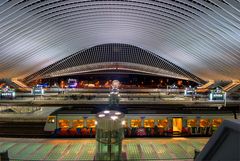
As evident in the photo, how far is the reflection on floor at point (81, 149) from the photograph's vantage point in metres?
13.1

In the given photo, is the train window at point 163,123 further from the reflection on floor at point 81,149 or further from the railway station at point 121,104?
the reflection on floor at point 81,149

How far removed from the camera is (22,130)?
63.4ft

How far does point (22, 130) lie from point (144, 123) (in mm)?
9249

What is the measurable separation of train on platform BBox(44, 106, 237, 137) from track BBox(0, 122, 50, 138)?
830mm

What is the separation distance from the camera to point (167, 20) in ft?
105

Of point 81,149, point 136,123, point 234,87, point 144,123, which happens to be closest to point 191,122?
point 144,123

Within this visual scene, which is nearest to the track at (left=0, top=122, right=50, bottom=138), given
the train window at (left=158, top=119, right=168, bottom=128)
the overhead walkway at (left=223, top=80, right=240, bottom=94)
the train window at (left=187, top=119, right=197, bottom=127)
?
the train window at (left=158, top=119, right=168, bottom=128)

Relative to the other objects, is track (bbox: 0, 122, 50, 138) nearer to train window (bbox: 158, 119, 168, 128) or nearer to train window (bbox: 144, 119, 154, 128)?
train window (bbox: 144, 119, 154, 128)

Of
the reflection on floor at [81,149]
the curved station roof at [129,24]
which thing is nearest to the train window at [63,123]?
the reflection on floor at [81,149]

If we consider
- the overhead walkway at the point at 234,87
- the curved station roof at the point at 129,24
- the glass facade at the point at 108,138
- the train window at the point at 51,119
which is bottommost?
the train window at the point at 51,119

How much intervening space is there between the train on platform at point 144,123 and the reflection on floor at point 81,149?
2.82 metres

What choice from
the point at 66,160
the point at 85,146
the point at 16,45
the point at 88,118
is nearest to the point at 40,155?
the point at 66,160

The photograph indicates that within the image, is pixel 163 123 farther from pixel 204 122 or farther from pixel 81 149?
pixel 81 149

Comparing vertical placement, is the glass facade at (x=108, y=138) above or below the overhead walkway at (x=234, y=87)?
below
